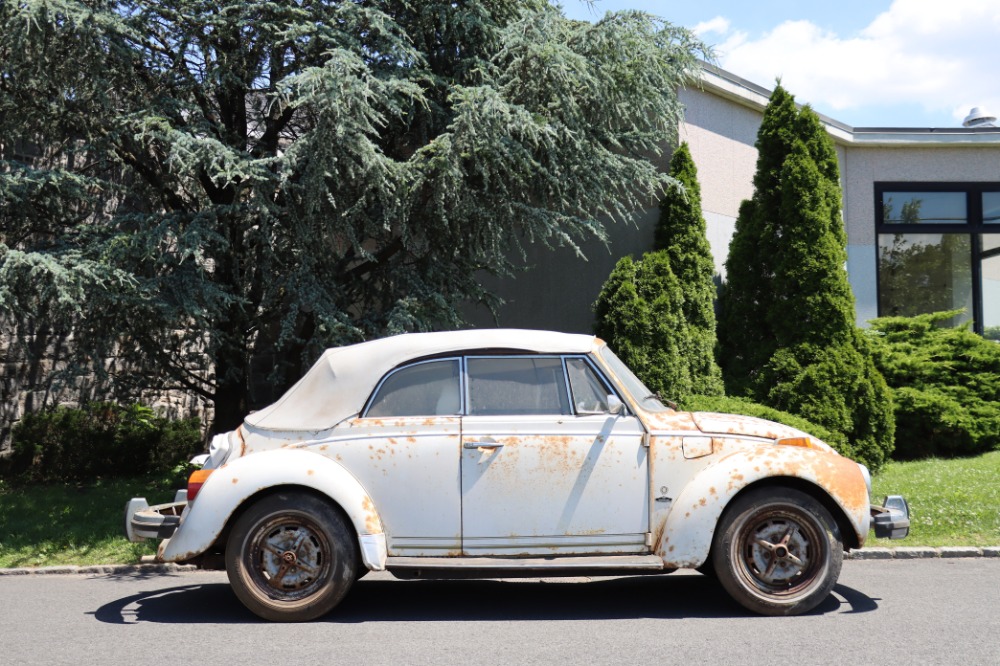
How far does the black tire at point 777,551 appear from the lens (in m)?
5.68

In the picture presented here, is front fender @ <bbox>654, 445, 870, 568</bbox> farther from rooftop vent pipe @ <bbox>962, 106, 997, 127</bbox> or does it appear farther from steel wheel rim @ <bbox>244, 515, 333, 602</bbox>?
rooftop vent pipe @ <bbox>962, 106, 997, 127</bbox>

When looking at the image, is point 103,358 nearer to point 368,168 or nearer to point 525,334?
point 368,168

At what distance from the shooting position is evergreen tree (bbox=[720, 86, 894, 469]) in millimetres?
10695

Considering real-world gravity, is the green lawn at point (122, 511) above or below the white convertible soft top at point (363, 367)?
below

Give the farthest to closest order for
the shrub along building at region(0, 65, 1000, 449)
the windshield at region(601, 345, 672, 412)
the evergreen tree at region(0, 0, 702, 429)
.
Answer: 1. the shrub along building at region(0, 65, 1000, 449)
2. the evergreen tree at region(0, 0, 702, 429)
3. the windshield at region(601, 345, 672, 412)

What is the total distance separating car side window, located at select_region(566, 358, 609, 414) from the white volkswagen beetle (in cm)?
5

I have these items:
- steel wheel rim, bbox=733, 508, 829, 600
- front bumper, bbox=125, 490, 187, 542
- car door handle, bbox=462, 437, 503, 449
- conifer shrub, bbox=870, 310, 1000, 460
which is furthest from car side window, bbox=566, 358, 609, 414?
conifer shrub, bbox=870, 310, 1000, 460

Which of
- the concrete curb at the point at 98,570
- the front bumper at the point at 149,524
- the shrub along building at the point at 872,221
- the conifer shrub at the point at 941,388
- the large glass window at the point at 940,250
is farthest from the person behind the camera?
the large glass window at the point at 940,250

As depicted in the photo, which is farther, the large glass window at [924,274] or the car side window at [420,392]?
the large glass window at [924,274]

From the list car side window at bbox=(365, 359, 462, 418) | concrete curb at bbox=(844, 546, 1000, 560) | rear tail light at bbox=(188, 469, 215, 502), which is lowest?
concrete curb at bbox=(844, 546, 1000, 560)

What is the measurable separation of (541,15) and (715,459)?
5.43 m

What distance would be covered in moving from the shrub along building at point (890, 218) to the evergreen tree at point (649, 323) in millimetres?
1906

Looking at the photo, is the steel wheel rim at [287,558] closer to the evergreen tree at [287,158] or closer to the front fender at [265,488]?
the front fender at [265,488]

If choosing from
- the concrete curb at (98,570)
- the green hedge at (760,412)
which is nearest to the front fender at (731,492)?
the green hedge at (760,412)
